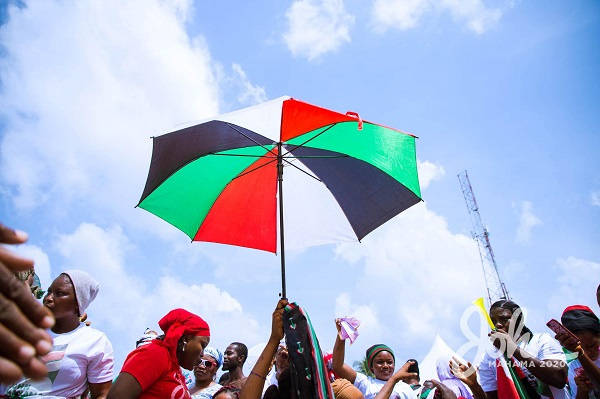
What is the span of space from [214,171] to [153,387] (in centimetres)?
194

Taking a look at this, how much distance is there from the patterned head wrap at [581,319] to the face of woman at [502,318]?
1.63 ft

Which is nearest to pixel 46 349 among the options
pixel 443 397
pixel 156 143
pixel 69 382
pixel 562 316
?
pixel 69 382

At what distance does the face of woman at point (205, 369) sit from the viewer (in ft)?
17.8

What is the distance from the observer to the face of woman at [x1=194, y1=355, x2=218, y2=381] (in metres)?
5.41

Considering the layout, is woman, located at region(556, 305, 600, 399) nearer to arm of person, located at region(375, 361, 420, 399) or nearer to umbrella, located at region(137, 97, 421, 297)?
arm of person, located at region(375, 361, 420, 399)

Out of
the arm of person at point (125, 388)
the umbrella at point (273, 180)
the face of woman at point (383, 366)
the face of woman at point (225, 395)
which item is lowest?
the arm of person at point (125, 388)

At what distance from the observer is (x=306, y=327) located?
2.80 meters

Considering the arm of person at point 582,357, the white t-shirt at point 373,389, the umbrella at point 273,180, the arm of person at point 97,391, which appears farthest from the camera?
the white t-shirt at point 373,389

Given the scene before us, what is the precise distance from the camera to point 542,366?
3.80 meters

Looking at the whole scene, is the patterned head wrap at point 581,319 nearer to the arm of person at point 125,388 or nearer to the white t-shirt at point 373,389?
the white t-shirt at point 373,389

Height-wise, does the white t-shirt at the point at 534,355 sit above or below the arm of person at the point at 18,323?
above

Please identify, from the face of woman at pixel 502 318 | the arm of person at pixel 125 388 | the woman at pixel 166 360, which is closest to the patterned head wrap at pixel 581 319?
the face of woman at pixel 502 318

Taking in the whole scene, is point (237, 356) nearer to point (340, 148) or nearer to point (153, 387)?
point (153, 387)

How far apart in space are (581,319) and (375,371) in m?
2.26
